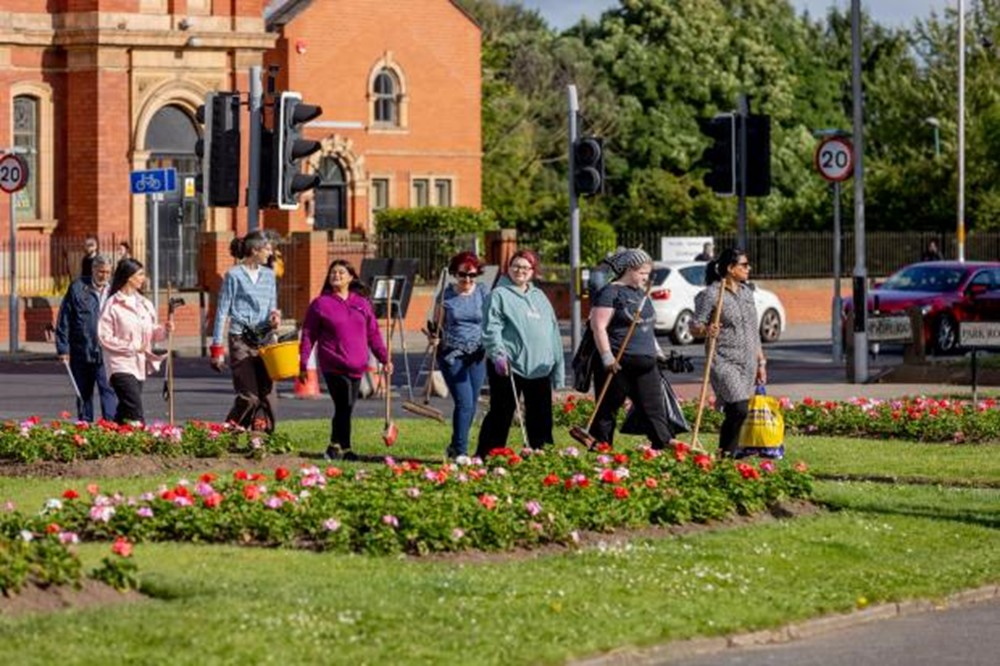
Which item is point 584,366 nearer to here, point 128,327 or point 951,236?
point 128,327

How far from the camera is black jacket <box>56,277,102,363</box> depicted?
73.5ft

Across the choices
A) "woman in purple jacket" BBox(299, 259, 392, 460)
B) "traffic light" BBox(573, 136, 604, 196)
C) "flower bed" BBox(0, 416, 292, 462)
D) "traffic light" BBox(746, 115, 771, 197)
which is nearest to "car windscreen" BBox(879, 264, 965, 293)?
"traffic light" BBox(573, 136, 604, 196)

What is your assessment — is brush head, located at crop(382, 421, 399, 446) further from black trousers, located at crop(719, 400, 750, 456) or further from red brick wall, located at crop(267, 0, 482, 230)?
red brick wall, located at crop(267, 0, 482, 230)

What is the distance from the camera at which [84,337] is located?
22406 mm

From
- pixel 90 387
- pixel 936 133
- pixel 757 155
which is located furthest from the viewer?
pixel 936 133

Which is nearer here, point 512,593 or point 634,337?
point 512,593

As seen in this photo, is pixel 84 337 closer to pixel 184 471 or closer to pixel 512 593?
pixel 184 471

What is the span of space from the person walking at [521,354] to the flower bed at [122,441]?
1702 mm

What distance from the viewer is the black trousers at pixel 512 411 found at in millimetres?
18766

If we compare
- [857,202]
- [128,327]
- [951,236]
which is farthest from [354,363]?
[951,236]

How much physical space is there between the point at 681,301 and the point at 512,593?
34.9 m

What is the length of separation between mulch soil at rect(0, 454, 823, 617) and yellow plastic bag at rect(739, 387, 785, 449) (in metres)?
2.23

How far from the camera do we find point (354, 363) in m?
20.1

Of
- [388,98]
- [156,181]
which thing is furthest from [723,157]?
[388,98]
